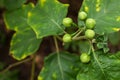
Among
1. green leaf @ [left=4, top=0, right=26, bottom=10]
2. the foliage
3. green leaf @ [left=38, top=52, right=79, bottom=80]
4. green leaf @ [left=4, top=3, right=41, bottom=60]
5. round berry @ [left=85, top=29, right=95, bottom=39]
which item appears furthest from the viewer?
the foliage

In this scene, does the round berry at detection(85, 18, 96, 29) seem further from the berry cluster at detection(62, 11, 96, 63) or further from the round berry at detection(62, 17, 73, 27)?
the round berry at detection(62, 17, 73, 27)

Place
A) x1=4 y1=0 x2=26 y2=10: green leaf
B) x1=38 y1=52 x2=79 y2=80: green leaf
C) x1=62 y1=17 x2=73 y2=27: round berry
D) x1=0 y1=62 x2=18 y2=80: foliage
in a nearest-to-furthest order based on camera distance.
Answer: x1=62 y1=17 x2=73 y2=27: round berry < x1=38 y1=52 x2=79 y2=80: green leaf < x1=4 y1=0 x2=26 y2=10: green leaf < x1=0 y1=62 x2=18 y2=80: foliage

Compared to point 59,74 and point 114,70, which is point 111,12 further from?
point 59,74

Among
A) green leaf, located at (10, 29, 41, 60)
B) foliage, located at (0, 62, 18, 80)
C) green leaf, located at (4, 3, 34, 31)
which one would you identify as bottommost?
foliage, located at (0, 62, 18, 80)

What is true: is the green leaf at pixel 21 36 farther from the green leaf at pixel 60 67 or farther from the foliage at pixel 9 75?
the foliage at pixel 9 75

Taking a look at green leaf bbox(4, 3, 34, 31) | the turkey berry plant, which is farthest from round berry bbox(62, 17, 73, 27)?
green leaf bbox(4, 3, 34, 31)

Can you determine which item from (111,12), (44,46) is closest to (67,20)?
(111,12)

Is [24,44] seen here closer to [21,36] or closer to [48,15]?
[21,36]
